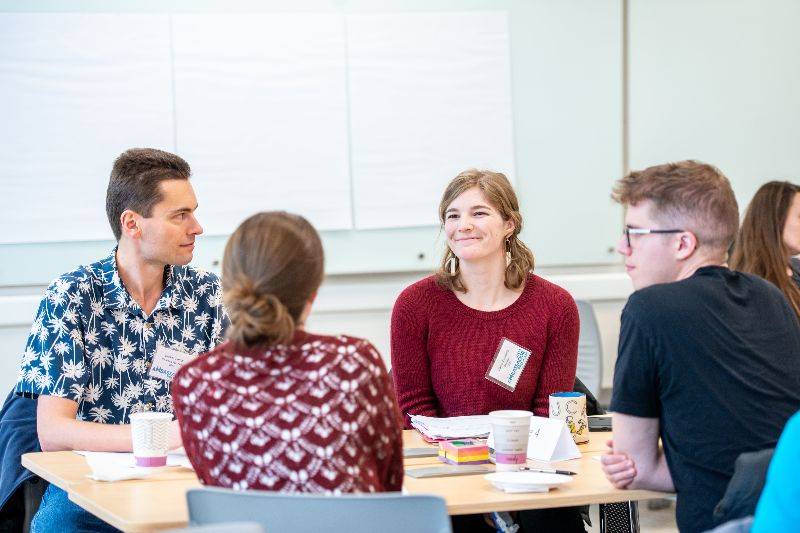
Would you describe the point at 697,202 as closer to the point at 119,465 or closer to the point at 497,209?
the point at 497,209

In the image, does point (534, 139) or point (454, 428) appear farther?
point (534, 139)

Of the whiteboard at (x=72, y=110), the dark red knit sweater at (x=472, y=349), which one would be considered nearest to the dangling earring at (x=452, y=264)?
the dark red knit sweater at (x=472, y=349)

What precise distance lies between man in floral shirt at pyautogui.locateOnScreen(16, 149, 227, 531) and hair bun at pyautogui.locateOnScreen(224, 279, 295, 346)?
738mm

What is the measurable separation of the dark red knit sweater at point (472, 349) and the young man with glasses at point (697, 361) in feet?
2.67

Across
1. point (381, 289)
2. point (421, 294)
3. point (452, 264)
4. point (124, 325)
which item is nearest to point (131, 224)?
point (124, 325)

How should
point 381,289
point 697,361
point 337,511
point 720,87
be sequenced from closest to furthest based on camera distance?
point 337,511
point 697,361
point 381,289
point 720,87

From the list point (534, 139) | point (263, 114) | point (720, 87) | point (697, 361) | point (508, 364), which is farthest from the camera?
point (720, 87)

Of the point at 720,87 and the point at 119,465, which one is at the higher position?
the point at 720,87

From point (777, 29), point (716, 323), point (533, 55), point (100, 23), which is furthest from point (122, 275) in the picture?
point (777, 29)

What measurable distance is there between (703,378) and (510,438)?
45cm

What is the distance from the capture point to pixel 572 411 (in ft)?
8.31

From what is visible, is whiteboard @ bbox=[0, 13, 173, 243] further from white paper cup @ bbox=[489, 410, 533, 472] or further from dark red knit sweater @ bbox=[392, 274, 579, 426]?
white paper cup @ bbox=[489, 410, 533, 472]

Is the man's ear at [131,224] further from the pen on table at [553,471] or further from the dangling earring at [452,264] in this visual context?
the pen on table at [553,471]

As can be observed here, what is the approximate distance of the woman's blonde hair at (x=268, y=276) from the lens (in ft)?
5.84
